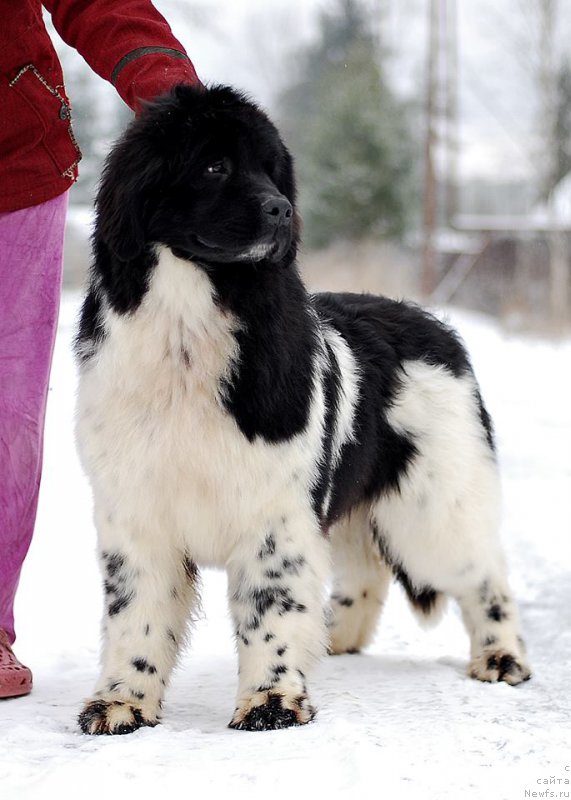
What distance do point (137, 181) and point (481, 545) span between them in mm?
1911

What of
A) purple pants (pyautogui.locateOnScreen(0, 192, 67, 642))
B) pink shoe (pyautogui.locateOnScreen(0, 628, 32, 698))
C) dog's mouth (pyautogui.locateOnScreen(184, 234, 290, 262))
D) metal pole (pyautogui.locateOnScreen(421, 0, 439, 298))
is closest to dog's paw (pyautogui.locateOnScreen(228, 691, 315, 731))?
pink shoe (pyautogui.locateOnScreen(0, 628, 32, 698))

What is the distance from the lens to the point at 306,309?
10.8ft

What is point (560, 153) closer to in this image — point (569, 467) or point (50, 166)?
point (569, 467)

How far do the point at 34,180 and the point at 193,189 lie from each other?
72cm

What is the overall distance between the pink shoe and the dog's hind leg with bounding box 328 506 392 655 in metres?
1.25

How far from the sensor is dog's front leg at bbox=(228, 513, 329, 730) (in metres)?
3.16

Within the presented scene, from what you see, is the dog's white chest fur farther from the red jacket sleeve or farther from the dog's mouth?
the red jacket sleeve

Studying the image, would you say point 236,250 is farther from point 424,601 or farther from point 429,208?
point 429,208

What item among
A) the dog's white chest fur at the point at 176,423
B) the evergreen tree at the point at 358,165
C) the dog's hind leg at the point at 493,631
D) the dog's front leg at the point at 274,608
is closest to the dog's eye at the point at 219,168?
the dog's white chest fur at the point at 176,423

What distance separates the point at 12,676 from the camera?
3484 millimetres

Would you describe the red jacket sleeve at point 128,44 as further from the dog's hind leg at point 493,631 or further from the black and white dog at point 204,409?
the dog's hind leg at point 493,631

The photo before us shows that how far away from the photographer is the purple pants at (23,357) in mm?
3541

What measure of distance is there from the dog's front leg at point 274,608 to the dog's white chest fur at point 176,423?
10 cm

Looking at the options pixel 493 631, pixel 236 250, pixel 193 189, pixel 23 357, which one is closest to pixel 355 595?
pixel 493 631
